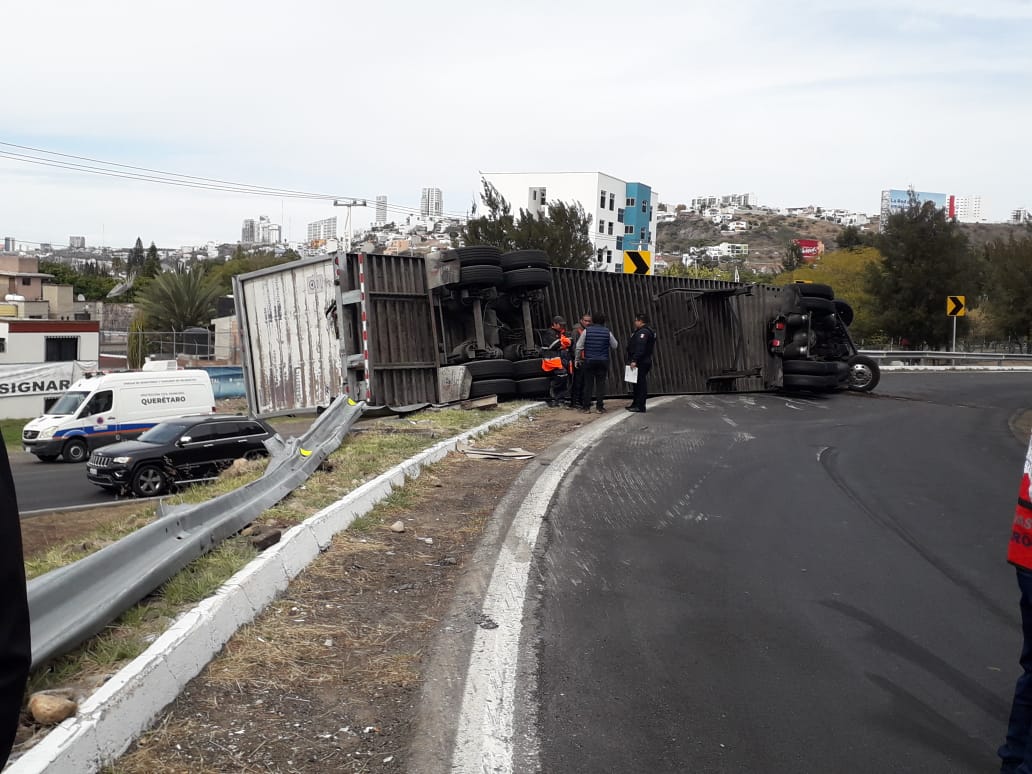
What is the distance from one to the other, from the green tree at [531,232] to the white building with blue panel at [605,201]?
44735mm

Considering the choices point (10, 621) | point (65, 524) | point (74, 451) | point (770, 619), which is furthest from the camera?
point (74, 451)

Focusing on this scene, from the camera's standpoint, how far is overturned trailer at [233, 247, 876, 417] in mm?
15836

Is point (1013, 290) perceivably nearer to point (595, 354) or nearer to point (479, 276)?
point (595, 354)

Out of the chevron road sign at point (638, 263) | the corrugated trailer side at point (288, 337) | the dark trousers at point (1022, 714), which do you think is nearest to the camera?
the dark trousers at point (1022, 714)

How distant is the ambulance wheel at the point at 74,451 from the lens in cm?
2586

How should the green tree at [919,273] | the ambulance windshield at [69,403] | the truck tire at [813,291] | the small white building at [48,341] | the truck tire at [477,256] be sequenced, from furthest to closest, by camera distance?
the small white building at [48,341], the green tree at [919,273], the ambulance windshield at [69,403], the truck tire at [813,291], the truck tire at [477,256]

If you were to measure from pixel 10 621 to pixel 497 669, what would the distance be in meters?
2.87

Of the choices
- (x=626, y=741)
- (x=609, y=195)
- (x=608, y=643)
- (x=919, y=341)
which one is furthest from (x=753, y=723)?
(x=609, y=195)

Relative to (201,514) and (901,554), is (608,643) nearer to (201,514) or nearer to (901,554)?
(201,514)

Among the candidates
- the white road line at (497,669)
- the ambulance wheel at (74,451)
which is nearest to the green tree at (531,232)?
→ the ambulance wheel at (74,451)

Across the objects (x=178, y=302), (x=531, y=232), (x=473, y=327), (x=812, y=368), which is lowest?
(x=812, y=368)

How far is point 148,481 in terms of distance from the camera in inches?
715

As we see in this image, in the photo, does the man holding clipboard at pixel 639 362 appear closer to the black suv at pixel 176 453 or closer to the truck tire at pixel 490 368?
the truck tire at pixel 490 368

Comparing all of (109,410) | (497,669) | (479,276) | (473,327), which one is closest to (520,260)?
(479,276)
